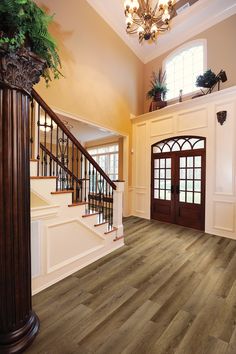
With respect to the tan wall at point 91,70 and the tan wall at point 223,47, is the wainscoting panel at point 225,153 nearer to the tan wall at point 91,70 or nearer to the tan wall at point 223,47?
the tan wall at point 223,47

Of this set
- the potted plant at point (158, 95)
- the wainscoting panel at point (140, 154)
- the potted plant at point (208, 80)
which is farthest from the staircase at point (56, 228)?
the potted plant at point (208, 80)

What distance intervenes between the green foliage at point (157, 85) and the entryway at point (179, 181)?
1648mm

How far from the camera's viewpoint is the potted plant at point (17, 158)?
48.4 inches

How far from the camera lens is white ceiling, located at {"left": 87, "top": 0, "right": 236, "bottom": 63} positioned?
4.38 m

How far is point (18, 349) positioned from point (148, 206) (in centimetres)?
442

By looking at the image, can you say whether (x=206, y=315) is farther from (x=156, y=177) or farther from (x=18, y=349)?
(x=156, y=177)

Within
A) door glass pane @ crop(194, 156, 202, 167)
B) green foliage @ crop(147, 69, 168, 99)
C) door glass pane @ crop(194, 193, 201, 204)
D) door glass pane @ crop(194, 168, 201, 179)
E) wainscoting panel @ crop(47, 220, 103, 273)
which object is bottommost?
wainscoting panel @ crop(47, 220, 103, 273)

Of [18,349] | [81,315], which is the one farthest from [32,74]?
[81,315]

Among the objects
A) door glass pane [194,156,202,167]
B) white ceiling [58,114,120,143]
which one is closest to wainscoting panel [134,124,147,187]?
white ceiling [58,114,120,143]

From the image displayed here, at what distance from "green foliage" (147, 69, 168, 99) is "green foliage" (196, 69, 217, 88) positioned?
1.20 meters

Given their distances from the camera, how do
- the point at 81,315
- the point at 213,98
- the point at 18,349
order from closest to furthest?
the point at 18,349 → the point at 81,315 → the point at 213,98

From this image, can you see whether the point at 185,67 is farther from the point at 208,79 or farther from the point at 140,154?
the point at 140,154

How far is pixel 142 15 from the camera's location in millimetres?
3496

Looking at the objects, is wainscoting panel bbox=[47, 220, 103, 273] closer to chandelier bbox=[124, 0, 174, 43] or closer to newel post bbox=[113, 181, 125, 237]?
newel post bbox=[113, 181, 125, 237]
